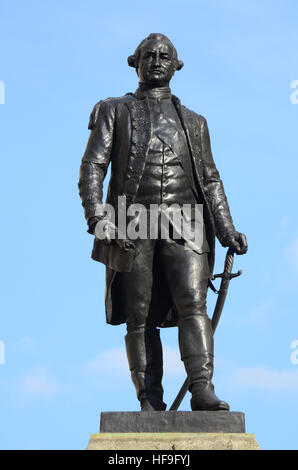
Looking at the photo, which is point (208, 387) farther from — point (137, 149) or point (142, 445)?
point (137, 149)

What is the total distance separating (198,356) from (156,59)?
296 cm

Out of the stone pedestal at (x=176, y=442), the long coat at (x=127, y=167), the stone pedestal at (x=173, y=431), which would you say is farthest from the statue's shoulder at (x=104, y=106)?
the stone pedestal at (x=176, y=442)

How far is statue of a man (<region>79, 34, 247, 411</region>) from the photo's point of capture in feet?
33.4

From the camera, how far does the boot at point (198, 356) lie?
981cm

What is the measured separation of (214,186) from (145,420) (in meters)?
2.63

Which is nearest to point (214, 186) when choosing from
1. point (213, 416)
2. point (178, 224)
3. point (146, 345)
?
point (178, 224)

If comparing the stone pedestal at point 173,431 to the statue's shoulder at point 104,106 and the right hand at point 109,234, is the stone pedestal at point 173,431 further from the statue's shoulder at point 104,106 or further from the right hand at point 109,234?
the statue's shoulder at point 104,106

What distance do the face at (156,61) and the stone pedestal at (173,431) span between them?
334 cm

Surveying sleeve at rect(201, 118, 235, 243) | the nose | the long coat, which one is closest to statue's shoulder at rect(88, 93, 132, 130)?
the long coat

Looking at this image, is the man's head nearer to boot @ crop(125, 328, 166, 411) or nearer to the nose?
the nose

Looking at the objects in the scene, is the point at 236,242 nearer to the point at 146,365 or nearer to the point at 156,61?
the point at 146,365

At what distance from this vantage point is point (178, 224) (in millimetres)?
10445

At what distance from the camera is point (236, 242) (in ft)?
35.1

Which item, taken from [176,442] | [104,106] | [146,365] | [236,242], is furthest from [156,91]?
[176,442]
